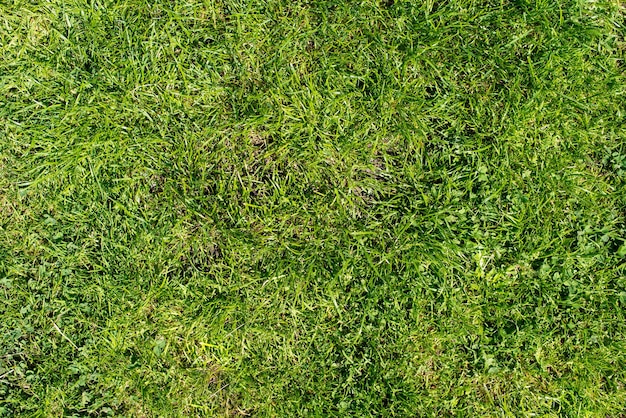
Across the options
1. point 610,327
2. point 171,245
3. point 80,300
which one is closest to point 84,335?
point 80,300

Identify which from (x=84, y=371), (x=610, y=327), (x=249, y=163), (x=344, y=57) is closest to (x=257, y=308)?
(x=249, y=163)

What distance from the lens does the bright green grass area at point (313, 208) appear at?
2803mm

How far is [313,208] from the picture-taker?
9.41 feet

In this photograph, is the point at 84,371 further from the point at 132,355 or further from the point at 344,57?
the point at 344,57

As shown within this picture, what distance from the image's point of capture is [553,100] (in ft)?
9.47

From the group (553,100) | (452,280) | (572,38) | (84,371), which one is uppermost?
(572,38)

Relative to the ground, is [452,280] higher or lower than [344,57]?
lower

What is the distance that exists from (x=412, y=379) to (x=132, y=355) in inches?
59.6

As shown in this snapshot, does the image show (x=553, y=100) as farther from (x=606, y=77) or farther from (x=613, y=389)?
(x=613, y=389)

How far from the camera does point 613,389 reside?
2801mm

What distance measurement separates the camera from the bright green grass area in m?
2.80

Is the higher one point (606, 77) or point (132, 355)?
point (606, 77)

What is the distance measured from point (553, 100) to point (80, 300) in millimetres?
2818

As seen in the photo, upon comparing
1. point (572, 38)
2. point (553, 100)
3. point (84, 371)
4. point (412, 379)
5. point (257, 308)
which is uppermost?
point (572, 38)
